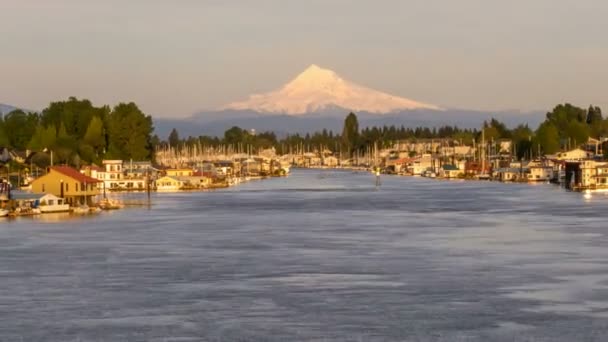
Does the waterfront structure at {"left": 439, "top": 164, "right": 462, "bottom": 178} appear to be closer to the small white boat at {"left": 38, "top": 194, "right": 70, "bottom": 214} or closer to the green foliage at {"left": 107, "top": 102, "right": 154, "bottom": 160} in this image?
the green foliage at {"left": 107, "top": 102, "right": 154, "bottom": 160}

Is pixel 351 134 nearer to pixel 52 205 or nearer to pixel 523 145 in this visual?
pixel 523 145

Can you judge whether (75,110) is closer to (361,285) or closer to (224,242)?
(224,242)

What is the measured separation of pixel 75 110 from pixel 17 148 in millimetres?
7985

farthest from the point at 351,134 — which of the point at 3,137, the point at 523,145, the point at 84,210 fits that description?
the point at 84,210

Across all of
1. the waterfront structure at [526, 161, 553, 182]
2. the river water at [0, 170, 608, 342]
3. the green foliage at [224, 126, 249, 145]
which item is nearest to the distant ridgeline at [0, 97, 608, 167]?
the waterfront structure at [526, 161, 553, 182]

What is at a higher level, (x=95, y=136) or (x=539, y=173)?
(x=95, y=136)

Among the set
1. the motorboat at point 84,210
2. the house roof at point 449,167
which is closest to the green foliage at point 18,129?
the motorboat at point 84,210

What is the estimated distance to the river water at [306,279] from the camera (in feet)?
48.1

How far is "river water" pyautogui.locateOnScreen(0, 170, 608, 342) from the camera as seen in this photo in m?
14.7

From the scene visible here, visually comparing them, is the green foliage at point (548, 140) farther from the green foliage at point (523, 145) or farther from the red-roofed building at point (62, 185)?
the red-roofed building at point (62, 185)

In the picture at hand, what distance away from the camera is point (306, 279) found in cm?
1917

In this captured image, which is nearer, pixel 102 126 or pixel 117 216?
→ pixel 117 216

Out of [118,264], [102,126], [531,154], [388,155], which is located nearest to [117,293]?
[118,264]

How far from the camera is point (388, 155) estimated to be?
5812 inches
